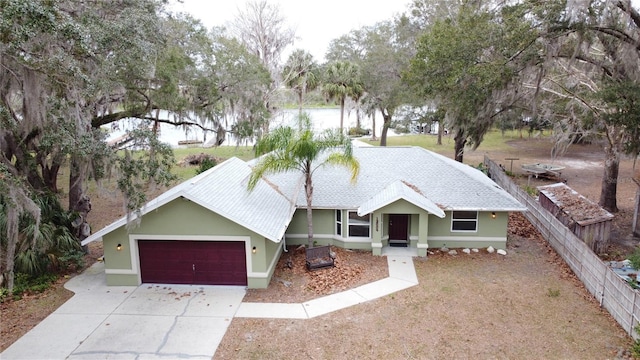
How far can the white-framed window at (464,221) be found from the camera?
1641 cm

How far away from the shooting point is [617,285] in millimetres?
11039

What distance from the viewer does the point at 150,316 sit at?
11812mm

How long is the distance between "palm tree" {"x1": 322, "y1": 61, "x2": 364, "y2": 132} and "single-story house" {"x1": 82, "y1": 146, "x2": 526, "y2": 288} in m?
17.4

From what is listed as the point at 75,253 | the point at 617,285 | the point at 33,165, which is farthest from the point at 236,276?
the point at 617,285

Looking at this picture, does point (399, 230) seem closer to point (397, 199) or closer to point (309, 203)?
point (397, 199)

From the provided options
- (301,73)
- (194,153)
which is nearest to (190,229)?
(194,153)

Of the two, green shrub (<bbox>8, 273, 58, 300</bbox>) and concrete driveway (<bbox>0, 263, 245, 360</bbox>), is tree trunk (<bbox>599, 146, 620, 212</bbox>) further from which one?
green shrub (<bbox>8, 273, 58, 300</bbox>)

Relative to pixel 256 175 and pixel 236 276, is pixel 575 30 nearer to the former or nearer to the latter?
pixel 256 175

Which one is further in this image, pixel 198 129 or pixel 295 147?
pixel 198 129

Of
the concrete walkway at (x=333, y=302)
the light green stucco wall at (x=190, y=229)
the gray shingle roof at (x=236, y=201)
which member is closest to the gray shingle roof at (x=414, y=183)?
the gray shingle roof at (x=236, y=201)

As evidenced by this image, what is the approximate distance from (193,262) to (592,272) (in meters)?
12.0

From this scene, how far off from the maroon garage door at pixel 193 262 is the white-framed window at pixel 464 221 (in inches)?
319

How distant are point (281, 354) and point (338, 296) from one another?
321 cm

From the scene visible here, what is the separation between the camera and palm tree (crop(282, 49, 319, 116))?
38562 millimetres
